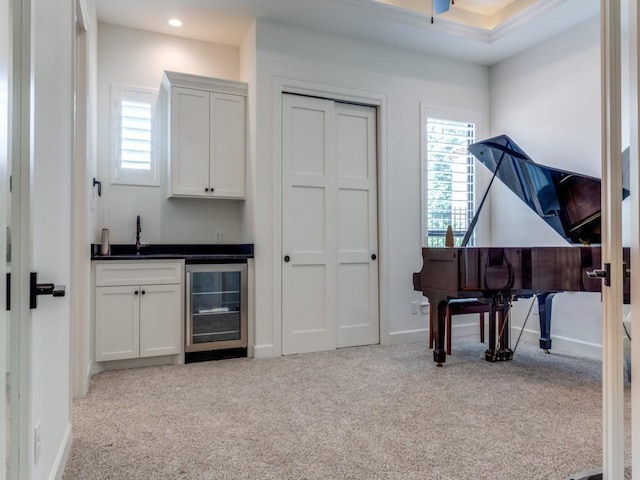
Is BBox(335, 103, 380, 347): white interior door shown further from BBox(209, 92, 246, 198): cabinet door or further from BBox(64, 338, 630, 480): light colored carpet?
BBox(209, 92, 246, 198): cabinet door

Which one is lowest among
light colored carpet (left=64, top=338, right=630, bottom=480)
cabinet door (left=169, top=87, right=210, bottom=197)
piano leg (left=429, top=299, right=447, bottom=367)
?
light colored carpet (left=64, top=338, right=630, bottom=480)

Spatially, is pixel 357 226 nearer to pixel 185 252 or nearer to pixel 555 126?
pixel 185 252

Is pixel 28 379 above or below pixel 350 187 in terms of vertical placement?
below

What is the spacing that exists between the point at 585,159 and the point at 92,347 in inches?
175

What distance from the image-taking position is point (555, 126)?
13.2ft

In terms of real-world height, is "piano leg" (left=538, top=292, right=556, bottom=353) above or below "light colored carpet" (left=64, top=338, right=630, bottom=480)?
above

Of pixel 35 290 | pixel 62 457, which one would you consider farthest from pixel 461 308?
pixel 35 290

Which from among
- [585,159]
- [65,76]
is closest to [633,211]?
[65,76]

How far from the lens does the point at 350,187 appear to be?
13.6 ft

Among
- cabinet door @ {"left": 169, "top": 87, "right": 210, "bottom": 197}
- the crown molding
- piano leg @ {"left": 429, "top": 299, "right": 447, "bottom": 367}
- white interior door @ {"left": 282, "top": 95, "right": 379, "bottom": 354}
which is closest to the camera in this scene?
piano leg @ {"left": 429, "top": 299, "right": 447, "bottom": 367}

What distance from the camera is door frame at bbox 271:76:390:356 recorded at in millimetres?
3789

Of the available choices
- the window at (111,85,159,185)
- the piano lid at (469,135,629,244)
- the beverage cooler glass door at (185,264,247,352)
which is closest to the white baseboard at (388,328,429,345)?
the beverage cooler glass door at (185,264,247,352)

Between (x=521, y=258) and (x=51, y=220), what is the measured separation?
9.54 ft

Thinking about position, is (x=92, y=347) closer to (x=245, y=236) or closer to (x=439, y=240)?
(x=245, y=236)
